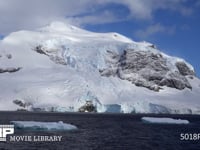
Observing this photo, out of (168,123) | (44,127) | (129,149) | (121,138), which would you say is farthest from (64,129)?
(168,123)

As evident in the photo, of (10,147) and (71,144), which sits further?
(71,144)

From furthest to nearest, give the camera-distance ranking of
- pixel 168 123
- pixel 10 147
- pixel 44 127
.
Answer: pixel 168 123
pixel 44 127
pixel 10 147

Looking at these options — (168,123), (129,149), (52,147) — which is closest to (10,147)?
(52,147)

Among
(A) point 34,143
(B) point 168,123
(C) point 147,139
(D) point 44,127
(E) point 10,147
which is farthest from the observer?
(B) point 168,123

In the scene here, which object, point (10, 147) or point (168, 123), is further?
point (168, 123)

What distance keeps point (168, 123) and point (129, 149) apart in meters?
75.9

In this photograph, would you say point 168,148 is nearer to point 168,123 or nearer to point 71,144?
point 71,144

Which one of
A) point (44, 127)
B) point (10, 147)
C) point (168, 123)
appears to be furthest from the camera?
point (168, 123)

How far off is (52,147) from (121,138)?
2243 centimetres

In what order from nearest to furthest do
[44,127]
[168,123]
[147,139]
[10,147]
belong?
1. [10,147]
2. [147,139]
3. [44,127]
4. [168,123]

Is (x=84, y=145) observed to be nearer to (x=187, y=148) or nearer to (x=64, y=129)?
(x=187, y=148)

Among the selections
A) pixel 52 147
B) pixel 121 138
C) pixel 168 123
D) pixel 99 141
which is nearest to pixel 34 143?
pixel 52 147

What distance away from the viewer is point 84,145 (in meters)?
82.6

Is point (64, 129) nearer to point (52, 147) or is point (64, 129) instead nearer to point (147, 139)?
point (147, 139)
